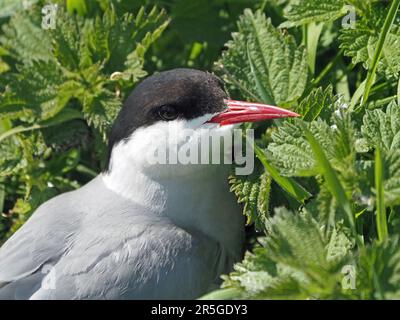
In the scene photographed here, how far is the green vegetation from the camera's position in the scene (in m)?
2.36

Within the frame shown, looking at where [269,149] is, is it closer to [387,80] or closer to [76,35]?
[387,80]

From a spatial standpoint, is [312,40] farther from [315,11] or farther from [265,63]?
[265,63]

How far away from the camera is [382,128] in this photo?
270cm

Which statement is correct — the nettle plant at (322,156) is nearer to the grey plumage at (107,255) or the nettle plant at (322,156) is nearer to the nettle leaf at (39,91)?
the grey plumage at (107,255)

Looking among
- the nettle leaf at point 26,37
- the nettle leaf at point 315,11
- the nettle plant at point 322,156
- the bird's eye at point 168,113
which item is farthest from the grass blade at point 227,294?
the nettle leaf at point 26,37

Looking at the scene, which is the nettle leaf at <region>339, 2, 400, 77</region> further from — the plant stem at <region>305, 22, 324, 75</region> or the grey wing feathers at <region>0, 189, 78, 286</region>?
the grey wing feathers at <region>0, 189, 78, 286</region>

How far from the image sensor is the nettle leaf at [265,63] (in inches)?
123

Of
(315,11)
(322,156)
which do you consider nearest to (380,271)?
(322,156)

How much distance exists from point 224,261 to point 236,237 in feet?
0.47

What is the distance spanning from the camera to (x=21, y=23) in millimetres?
3713

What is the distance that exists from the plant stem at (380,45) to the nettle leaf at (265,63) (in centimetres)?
24
